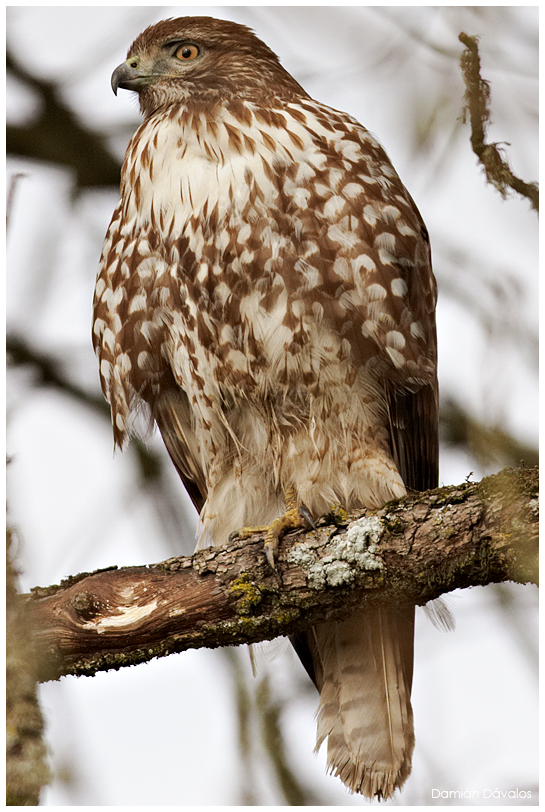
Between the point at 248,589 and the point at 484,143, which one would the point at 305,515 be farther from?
the point at 484,143

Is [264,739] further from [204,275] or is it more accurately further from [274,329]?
[204,275]

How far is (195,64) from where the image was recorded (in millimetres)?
3934

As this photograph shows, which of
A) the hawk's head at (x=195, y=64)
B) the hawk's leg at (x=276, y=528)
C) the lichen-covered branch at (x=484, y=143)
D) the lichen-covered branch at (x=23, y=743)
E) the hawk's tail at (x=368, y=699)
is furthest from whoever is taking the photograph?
the hawk's head at (x=195, y=64)

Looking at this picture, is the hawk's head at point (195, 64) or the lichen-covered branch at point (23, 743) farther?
the hawk's head at point (195, 64)

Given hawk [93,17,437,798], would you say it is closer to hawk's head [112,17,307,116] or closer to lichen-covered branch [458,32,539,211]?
hawk's head [112,17,307,116]

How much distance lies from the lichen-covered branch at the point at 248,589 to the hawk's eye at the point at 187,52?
2282 millimetres

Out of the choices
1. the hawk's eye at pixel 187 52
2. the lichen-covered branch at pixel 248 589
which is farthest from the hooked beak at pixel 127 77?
the lichen-covered branch at pixel 248 589

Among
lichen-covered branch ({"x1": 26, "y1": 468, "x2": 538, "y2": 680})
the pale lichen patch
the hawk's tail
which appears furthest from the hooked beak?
the hawk's tail

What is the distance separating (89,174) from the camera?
4535mm

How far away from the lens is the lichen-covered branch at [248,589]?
114 inches

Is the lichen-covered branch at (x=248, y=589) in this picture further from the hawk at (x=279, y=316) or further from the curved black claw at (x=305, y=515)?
the hawk at (x=279, y=316)

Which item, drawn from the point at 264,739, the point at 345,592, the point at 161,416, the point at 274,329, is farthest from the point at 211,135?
the point at 264,739

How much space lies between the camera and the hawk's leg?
3188 mm

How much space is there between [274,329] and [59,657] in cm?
153
